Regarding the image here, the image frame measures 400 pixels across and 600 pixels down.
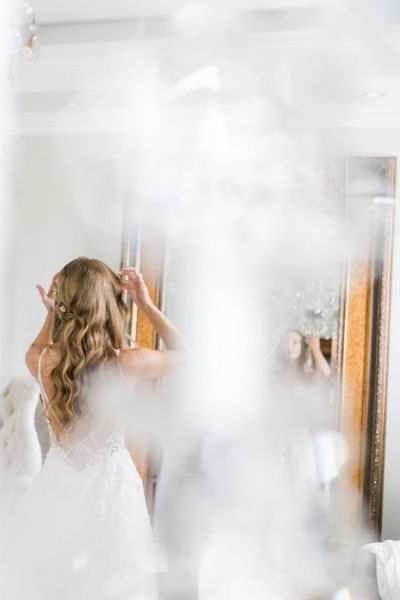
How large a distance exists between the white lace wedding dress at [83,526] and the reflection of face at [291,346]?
221mm

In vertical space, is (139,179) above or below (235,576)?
above

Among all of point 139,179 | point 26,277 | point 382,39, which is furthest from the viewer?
point 26,277

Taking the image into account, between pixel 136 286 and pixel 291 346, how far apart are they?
0.20m

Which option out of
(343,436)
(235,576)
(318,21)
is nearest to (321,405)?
(343,436)

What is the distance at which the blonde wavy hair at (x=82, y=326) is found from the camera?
794 millimetres

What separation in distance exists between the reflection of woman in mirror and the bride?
12 centimetres

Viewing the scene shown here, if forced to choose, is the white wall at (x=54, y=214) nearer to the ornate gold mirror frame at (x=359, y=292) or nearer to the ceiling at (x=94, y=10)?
the ornate gold mirror frame at (x=359, y=292)

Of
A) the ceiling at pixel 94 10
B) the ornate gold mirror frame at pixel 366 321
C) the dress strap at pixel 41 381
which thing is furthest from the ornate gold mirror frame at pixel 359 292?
the ceiling at pixel 94 10

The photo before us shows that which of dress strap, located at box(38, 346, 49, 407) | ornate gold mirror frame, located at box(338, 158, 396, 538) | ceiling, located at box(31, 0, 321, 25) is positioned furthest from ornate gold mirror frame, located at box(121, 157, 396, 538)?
ceiling, located at box(31, 0, 321, 25)

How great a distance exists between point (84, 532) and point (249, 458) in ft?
0.72

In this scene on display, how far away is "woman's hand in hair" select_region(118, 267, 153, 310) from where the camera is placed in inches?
31.9

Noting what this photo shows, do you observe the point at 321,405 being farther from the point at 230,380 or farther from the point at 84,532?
the point at 84,532

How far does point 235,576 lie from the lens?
757mm

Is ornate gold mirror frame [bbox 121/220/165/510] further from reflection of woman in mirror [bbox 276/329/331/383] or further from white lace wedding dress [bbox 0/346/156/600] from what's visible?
reflection of woman in mirror [bbox 276/329/331/383]
